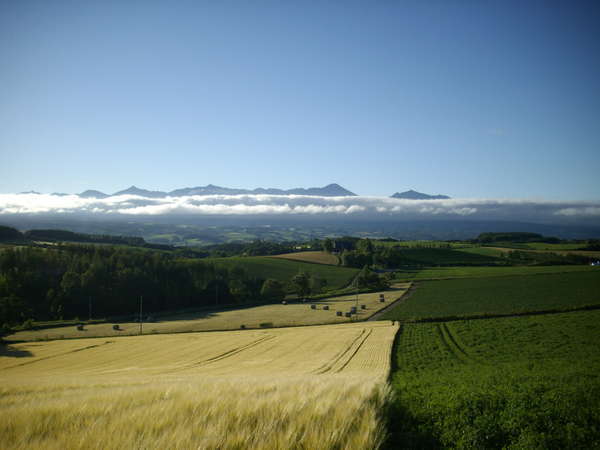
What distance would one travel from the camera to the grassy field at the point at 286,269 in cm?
9288

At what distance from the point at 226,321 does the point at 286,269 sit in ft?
149

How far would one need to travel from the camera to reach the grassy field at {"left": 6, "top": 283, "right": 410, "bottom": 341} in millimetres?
49688

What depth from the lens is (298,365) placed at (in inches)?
965

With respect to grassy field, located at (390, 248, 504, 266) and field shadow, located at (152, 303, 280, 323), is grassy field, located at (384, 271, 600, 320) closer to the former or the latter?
field shadow, located at (152, 303, 280, 323)

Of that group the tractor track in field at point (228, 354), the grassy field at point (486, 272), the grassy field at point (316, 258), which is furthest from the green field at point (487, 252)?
the tractor track in field at point (228, 354)

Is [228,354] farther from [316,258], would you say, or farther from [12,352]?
[316,258]

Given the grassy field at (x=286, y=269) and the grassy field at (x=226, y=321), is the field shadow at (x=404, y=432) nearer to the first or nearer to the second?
the grassy field at (x=226, y=321)

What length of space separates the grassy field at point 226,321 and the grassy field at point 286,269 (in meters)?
24.7

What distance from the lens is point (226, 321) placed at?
55.9m

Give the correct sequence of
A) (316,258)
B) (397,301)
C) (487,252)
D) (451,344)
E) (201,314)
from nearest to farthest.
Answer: (451,344) → (397,301) → (201,314) → (316,258) → (487,252)

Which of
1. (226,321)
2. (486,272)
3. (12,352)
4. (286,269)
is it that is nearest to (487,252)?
(486,272)

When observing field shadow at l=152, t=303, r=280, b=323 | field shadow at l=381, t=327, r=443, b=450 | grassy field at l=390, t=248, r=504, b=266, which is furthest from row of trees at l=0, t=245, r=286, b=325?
field shadow at l=381, t=327, r=443, b=450

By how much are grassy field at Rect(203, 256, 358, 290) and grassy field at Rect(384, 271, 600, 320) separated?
81.5 ft

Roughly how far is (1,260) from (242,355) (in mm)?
65248
